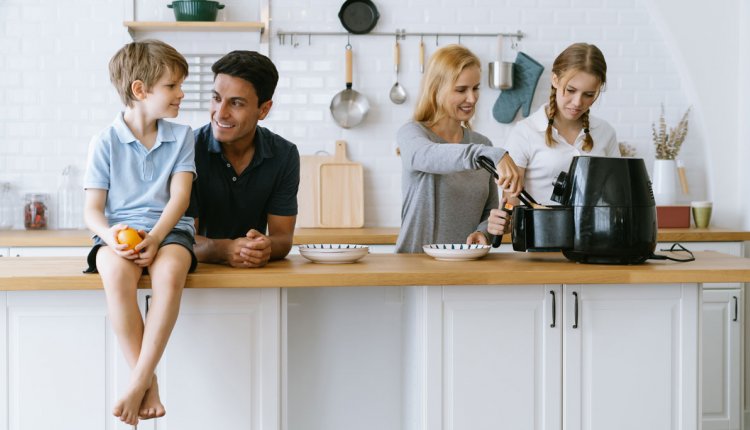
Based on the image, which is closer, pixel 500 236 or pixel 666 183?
pixel 500 236

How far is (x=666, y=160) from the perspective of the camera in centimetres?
457

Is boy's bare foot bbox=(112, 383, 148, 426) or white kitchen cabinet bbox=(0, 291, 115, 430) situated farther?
white kitchen cabinet bbox=(0, 291, 115, 430)

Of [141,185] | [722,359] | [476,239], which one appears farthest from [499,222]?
[722,359]

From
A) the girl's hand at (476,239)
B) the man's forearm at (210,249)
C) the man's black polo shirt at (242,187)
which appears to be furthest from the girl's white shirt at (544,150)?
the man's forearm at (210,249)

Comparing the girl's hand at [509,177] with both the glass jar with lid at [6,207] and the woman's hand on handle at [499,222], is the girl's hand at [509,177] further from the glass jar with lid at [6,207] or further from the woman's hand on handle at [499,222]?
the glass jar with lid at [6,207]

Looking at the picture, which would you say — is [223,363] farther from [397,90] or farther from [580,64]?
[397,90]

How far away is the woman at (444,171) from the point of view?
9.12 ft

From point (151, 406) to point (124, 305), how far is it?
27cm

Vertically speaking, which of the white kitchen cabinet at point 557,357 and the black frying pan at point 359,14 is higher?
the black frying pan at point 359,14

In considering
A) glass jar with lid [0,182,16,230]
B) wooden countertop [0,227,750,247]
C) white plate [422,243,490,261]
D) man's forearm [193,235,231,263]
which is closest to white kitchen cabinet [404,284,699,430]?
white plate [422,243,490,261]

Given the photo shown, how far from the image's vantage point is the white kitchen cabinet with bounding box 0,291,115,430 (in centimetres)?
227

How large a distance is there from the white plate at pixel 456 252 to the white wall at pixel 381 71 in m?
2.03

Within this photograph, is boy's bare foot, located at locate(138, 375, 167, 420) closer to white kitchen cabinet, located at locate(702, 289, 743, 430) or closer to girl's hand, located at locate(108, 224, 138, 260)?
girl's hand, located at locate(108, 224, 138, 260)

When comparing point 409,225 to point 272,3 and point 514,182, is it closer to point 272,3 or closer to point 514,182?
point 514,182
